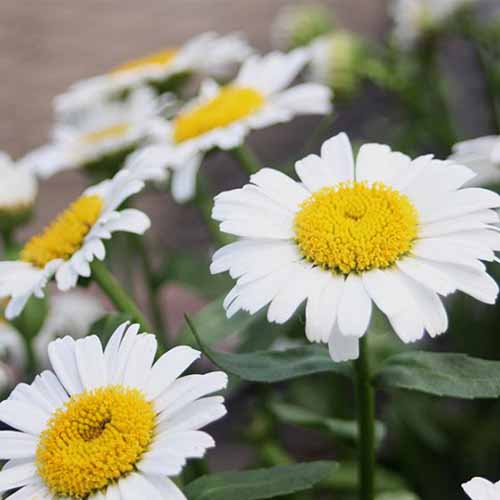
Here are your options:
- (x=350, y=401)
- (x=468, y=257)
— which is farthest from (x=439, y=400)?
(x=468, y=257)

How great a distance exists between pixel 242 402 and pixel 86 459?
0.73m

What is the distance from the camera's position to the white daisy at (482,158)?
49 cm

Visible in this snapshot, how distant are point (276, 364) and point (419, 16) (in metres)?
0.54

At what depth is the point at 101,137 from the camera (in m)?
0.72

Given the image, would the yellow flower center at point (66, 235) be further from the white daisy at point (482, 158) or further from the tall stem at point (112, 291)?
the white daisy at point (482, 158)

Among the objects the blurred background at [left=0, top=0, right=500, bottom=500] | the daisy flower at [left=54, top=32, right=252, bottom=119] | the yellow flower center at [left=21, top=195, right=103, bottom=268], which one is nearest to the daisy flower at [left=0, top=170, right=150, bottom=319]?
the yellow flower center at [left=21, top=195, right=103, bottom=268]

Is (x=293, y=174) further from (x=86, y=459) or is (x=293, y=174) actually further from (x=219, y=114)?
(x=86, y=459)

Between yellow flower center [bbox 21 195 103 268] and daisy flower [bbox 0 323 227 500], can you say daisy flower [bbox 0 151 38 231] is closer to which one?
yellow flower center [bbox 21 195 103 268]

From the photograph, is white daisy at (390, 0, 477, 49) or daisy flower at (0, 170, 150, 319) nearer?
daisy flower at (0, 170, 150, 319)

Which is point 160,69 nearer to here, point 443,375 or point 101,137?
point 101,137

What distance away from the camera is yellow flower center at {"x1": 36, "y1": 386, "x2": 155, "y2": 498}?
0.35 meters

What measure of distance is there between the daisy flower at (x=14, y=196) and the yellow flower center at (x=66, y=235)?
17cm

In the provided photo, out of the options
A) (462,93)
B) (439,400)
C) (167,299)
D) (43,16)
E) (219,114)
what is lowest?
(439,400)

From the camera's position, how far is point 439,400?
90cm
